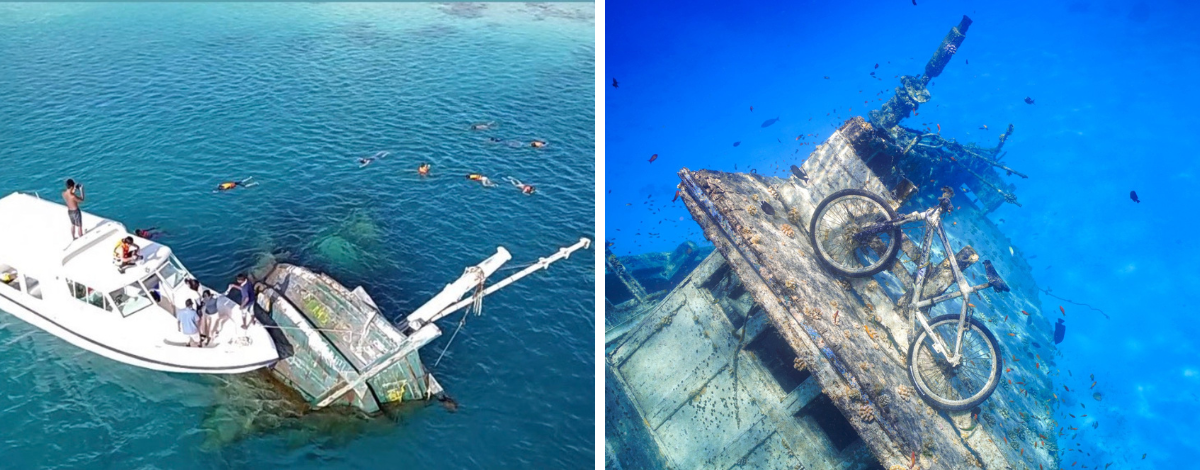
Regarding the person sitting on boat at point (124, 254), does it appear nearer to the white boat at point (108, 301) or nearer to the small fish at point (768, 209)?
the white boat at point (108, 301)

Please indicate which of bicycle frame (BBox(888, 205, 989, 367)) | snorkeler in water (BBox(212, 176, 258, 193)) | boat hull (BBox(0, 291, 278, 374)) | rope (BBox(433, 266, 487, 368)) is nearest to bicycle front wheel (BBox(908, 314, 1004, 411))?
bicycle frame (BBox(888, 205, 989, 367))

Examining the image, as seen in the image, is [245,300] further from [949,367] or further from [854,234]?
[949,367]

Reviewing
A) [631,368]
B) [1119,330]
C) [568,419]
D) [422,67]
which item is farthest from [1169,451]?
[422,67]

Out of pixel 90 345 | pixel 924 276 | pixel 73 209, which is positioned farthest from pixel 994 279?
pixel 73 209

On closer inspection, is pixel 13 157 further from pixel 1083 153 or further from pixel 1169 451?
pixel 1169 451

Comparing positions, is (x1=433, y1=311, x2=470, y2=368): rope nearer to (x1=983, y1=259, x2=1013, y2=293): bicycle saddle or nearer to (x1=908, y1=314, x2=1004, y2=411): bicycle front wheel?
(x1=908, y1=314, x2=1004, y2=411): bicycle front wheel
